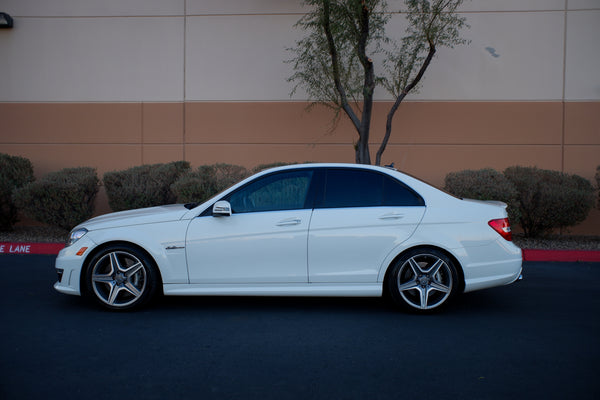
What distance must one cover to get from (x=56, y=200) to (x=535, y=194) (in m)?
9.17

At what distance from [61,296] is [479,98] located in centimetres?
943

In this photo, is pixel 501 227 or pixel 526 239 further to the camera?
pixel 526 239

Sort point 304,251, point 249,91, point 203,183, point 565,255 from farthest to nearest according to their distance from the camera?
point 249,91, point 203,183, point 565,255, point 304,251

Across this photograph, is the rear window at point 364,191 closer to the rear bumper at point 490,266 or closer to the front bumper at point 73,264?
the rear bumper at point 490,266

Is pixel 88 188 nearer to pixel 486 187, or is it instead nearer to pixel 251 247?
pixel 251 247

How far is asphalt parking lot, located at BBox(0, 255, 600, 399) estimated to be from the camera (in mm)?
3422

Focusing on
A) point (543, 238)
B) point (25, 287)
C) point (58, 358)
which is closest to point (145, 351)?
point (58, 358)

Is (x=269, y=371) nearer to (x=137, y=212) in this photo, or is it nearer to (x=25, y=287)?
(x=137, y=212)

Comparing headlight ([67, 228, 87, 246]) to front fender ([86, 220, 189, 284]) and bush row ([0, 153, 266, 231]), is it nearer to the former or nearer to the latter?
front fender ([86, 220, 189, 284])

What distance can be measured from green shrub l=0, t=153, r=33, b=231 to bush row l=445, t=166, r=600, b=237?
345 inches

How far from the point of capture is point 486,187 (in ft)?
29.8

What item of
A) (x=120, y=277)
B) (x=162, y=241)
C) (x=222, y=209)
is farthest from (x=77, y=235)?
(x=222, y=209)

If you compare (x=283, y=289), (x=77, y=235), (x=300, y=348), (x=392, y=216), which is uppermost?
(x=392, y=216)

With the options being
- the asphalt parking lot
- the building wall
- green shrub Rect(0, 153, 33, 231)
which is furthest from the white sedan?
the building wall
